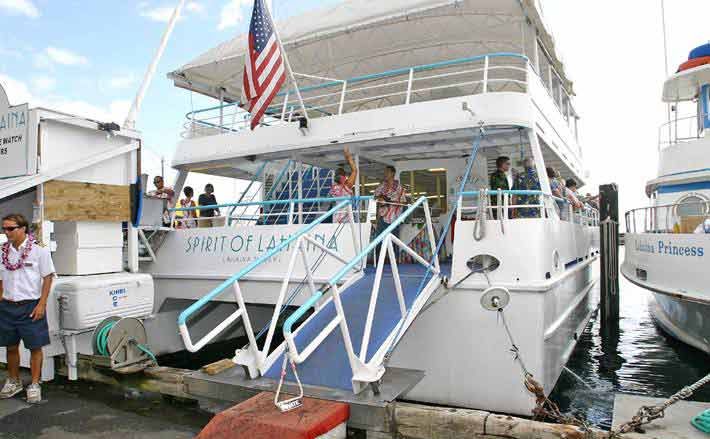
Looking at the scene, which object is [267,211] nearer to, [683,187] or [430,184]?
[430,184]

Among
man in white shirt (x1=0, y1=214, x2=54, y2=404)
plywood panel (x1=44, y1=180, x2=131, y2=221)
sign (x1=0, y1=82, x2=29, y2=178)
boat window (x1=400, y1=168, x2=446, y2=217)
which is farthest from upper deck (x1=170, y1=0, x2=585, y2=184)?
man in white shirt (x1=0, y1=214, x2=54, y2=404)

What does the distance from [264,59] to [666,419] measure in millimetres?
6620

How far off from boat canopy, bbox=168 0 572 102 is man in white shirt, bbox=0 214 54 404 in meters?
6.19

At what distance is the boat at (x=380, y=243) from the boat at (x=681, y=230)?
1227 mm

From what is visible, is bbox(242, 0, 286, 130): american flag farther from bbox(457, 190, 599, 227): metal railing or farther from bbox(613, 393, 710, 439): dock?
bbox(613, 393, 710, 439): dock

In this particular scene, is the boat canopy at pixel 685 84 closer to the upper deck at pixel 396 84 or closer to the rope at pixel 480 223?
the upper deck at pixel 396 84

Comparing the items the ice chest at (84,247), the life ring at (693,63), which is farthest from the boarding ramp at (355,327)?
the life ring at (693,63)

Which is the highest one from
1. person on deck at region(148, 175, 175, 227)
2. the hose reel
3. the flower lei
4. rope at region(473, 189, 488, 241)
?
person on deck at region(148, 175, 175, 227)

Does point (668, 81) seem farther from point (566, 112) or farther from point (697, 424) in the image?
point (697, 424)

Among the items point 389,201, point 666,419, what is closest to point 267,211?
point 389,201

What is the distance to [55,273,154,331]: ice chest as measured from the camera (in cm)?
603

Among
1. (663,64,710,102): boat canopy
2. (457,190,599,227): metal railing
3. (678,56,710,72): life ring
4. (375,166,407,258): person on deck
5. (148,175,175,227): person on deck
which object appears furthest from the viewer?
(678,56,710,72): life ring

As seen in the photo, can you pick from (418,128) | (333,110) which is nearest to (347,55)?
(333,110)

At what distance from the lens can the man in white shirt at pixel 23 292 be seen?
539 cm
